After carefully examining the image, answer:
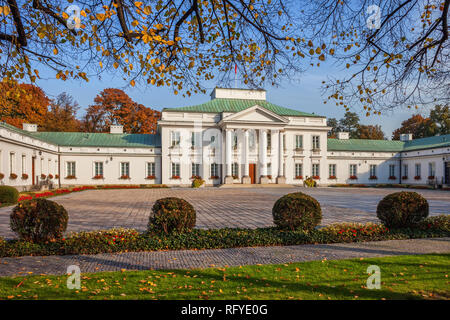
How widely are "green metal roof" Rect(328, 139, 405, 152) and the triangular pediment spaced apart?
9.12m

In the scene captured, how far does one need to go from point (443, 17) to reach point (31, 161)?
95.2ft

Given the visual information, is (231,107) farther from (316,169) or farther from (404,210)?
(404,210)

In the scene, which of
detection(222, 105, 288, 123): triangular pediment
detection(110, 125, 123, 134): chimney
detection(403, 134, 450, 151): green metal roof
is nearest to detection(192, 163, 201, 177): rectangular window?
detection(222, 105, 288, 123): triangular pediment

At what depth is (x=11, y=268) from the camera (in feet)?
18.8

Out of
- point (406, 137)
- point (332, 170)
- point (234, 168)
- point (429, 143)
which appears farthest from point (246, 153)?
point (406, 137)

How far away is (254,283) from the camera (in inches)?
190

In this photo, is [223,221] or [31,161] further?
[31,161]

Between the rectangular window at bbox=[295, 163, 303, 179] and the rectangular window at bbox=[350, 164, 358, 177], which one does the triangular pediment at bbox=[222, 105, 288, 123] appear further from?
the rectangular window at bbox=[350, 164, 358, 177]

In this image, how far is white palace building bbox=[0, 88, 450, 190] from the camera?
35.6 m

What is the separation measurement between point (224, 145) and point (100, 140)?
14.1m

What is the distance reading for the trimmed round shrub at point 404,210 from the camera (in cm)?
887

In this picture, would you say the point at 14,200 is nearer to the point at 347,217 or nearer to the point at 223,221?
the point at 223,221

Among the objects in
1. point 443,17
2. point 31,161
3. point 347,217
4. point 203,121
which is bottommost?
point 347,217
